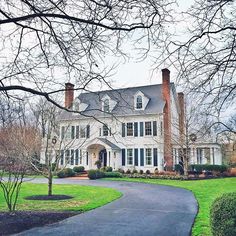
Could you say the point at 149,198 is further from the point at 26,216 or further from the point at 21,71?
the point at 21,71

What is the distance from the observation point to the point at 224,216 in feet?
18.2

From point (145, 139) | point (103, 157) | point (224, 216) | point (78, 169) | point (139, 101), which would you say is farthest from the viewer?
point (103, 157)

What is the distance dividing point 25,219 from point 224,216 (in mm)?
6295

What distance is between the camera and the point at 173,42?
5266 mm

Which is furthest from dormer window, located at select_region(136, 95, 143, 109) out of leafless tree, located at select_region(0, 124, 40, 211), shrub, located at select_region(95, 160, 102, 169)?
leafless tree, located at select_region(0, 124, 40, 211)

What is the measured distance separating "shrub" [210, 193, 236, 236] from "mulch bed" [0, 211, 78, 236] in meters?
5.08

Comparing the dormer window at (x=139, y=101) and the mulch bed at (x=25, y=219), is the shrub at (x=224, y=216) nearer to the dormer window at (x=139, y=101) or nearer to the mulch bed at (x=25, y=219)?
the mulch bed at (x=25, y=219)

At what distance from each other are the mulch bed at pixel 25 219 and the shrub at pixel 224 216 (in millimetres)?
5084

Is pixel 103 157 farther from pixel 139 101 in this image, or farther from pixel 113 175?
pixel 139 101

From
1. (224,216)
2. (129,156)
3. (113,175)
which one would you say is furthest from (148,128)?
(224,216)

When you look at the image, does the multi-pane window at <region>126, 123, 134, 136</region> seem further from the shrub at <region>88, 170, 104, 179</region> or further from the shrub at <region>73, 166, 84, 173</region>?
the shrub at <region>73, 166, 84, 173</region>

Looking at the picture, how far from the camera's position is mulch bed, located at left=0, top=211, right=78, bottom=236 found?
8.12 metres

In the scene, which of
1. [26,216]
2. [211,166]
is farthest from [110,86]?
[211,166]

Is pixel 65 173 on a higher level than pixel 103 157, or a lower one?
lower
